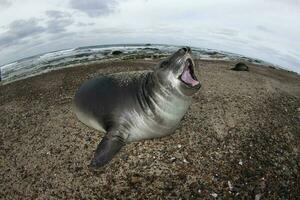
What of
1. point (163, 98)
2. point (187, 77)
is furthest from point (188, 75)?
point (163, 98)

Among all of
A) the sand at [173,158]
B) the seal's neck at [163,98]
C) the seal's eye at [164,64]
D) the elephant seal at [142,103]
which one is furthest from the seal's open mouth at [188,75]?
the sand at [173,158]

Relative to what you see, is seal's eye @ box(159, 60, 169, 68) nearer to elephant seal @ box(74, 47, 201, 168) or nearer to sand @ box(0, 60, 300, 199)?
elephant seal @ box(74, 47, 201, 168)

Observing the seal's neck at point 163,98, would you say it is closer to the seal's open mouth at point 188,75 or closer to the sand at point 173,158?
the seal's open mouth at point 188,75

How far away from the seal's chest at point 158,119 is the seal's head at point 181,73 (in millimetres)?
303

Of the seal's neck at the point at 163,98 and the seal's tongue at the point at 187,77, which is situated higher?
the seal's tongue at the point at 187,77

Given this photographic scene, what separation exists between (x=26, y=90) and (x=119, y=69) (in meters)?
3.80

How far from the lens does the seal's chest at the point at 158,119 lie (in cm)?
676

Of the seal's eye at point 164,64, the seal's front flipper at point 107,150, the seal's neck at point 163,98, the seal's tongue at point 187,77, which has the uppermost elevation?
the seal's eye at point 164,64

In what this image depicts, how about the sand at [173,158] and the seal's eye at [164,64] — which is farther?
the seal's eye at [164,64]

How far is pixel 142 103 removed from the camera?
702cm

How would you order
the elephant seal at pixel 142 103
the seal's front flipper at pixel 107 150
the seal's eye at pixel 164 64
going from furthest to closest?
1. the seal's eye at pixel 164 64
2. the elephant seal at pixel 142 103
3. the seal's front flipper at pixel 107 150

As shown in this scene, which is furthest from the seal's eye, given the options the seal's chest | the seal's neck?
the seal's chest

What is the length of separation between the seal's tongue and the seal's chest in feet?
1.28

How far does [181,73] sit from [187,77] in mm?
179
